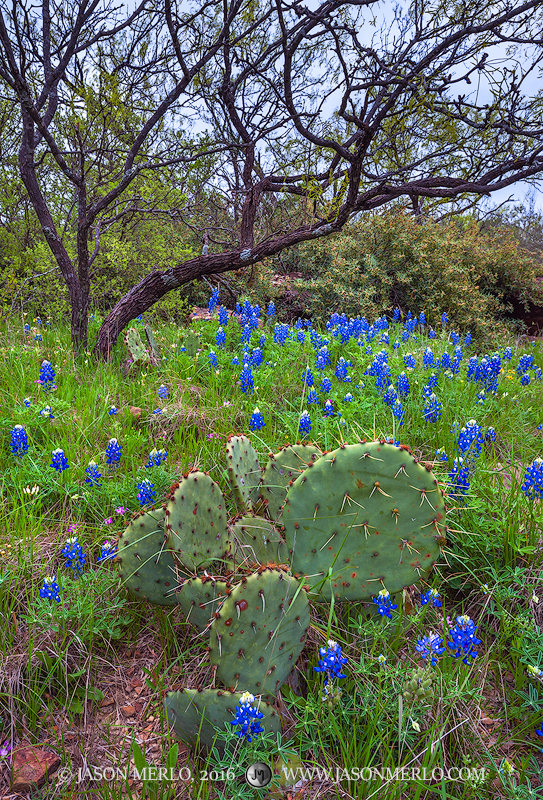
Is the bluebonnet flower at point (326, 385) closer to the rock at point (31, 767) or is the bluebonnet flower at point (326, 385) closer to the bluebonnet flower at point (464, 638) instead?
the bluebonnet flower at point (464, 638)

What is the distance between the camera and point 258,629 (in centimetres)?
142

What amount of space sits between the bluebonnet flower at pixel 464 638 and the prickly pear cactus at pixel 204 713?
2.19 feet

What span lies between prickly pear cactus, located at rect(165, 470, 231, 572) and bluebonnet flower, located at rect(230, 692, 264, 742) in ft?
1.76

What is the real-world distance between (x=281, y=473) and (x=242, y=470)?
197 mm

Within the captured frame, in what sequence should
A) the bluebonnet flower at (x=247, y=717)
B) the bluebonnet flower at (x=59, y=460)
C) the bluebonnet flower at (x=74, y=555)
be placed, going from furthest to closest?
the bluebonnet flower at (x=59, y=460), the bluebonnet flower at (x=74, y=555), the bluebonnet flower at (x=247, y=717)

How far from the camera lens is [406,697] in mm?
1302

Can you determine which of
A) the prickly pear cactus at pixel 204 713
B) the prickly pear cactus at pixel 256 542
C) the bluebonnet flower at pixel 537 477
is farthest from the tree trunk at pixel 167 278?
the prickly pear cactus at pixel 204 713

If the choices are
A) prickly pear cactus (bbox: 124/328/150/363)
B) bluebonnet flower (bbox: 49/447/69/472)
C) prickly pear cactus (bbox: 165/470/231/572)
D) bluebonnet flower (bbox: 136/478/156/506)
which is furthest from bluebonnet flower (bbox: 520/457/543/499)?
prickly pear cactus (bbox: 124/328/150/363)

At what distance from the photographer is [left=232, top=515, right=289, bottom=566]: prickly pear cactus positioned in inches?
78.7

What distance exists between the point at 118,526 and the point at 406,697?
5.42 feet

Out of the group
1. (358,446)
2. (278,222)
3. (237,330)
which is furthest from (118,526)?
(278,222)

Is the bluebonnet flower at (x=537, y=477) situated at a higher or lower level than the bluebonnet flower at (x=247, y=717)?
higher

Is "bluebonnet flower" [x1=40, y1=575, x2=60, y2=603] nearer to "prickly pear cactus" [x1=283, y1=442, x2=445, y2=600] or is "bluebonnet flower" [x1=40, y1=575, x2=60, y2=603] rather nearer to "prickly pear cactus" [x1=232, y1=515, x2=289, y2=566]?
"prickly pear cactus" [x1=232, y1=515, x2=289, y2=566]

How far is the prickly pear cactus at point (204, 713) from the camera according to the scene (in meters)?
1.39
